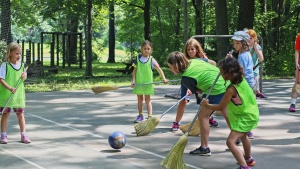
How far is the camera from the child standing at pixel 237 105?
246 inches

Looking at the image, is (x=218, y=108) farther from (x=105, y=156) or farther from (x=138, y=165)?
(x=105, y=156)

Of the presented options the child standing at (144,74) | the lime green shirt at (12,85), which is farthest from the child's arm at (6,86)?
the child standing at (144,74)

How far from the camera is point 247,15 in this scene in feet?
69.3

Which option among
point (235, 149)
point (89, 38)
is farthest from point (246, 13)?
point (235, 149)

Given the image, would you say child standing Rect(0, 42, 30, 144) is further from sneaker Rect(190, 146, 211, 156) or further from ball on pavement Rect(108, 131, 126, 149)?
sneaker Rect(190, 146, 211, 156)

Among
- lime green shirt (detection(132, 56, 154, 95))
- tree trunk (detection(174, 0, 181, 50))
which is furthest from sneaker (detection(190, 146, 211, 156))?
tree trunk (detection(174, 0, 181, 50))

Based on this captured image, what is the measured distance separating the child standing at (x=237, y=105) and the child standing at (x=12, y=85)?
10.6ft

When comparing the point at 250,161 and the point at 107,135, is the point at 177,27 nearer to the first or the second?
the point at 107,135

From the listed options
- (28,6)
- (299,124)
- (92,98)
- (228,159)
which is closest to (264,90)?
(92,98)

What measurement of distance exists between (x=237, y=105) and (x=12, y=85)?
12.2 feet

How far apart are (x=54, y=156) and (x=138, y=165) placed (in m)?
1.25

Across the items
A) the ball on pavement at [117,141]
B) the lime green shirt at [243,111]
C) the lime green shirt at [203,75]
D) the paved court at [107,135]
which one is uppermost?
the lime green shirt at [203,75]

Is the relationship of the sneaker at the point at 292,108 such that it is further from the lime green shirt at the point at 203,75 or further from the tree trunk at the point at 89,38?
the tree trunk at the point at 89,38

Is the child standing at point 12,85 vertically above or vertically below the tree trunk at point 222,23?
below
